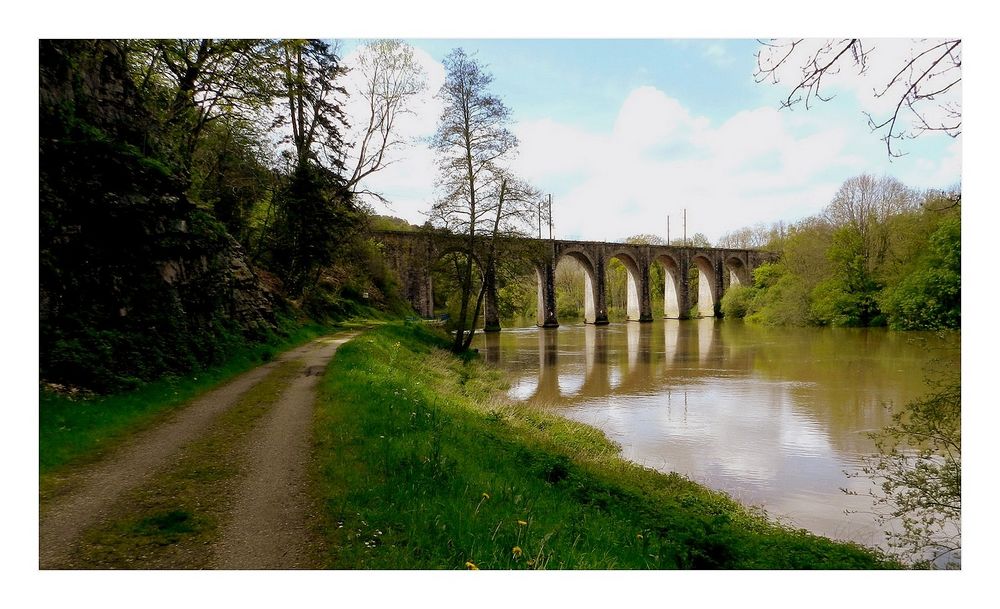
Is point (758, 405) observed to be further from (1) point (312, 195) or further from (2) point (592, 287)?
(2) point (592, 287)

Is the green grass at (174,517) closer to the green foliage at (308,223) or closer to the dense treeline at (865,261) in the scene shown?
the green foliage at (308,223)

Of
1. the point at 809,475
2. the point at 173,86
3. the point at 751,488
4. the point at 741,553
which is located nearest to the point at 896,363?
the point at 809,475

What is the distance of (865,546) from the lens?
5.47m

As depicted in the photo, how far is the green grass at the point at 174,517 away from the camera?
3359mm

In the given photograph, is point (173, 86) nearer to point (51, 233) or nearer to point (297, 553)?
point (51, 233)

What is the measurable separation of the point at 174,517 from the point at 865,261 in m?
41.7

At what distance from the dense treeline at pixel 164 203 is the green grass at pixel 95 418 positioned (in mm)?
397

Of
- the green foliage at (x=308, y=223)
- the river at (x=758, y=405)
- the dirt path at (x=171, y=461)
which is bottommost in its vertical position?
the river at (x=758, y=405)

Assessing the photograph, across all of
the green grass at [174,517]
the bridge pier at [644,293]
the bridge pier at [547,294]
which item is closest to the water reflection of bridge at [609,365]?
the green grass at [174,517]

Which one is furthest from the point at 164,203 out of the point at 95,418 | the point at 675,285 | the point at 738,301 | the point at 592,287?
the point at 675,285

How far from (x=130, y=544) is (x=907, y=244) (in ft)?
107

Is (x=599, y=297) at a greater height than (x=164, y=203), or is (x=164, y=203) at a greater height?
(x=164, y=203)

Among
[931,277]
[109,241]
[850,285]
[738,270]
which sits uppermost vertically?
[738,270]

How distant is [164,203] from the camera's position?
367 inches
